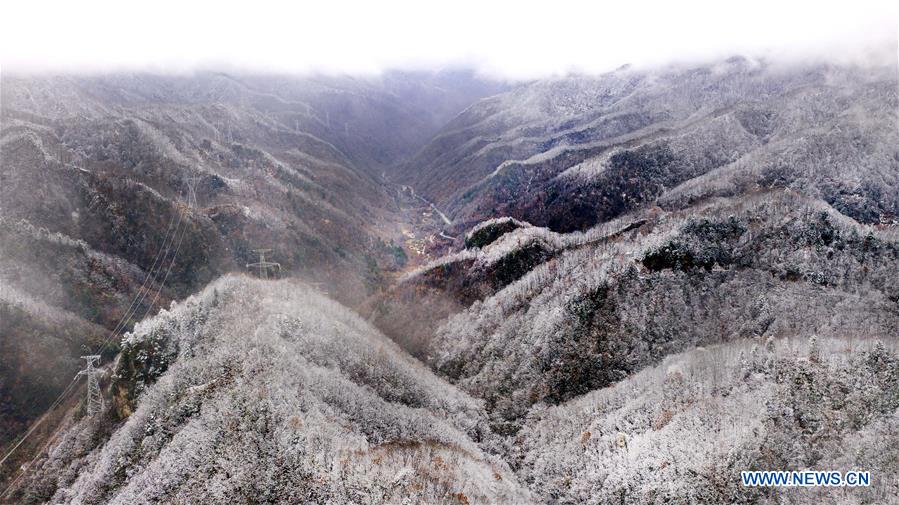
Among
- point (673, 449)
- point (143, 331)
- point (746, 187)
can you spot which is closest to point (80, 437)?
point (143, 331)

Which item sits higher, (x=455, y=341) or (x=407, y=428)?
(x=455, y=341)

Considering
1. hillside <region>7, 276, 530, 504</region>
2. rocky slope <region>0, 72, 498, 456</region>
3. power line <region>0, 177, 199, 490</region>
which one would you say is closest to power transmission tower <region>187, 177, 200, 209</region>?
power line <region>0, 177, 199, 490</region>

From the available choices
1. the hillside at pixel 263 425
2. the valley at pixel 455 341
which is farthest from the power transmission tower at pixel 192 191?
the hillside at pixel 263 425

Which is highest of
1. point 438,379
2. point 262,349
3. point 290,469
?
point 262,349

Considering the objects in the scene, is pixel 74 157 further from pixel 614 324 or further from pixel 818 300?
pixel 818 300

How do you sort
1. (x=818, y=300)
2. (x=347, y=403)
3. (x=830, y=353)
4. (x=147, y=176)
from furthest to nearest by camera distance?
1. (x=147, y=176)
2. (x=818, y=300)
3. (x=347, y=403)
4. (x=830, y=353)

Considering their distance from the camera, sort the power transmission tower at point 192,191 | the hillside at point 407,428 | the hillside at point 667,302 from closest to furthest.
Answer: the hillside at point 407,428 → the hillside at point 667,302 → the power transmission tower at point 192,191

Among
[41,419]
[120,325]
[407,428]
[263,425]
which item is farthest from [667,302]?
[120,325]

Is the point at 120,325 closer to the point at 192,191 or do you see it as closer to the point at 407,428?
the point at 192,191

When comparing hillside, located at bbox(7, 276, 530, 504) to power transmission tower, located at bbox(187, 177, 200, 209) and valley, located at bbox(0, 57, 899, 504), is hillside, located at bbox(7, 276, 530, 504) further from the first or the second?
power transmission tower, located at bbox(187, 177, 200, 209)

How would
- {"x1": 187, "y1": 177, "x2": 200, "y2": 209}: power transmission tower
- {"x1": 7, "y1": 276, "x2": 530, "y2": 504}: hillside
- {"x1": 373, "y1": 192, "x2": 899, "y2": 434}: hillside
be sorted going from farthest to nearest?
{"x1": 187, "y1": 177, "x2": 200, "y2": 209}: power transmission tower, {"x1": 373, "y1": 192, "x2": 899, "y2": 434}: hillside, {"x1": 7, "y1": 276, "x2": 530, "y2": 504}: hillside

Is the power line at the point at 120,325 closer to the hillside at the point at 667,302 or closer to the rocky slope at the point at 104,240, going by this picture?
the rocky slope at the point at 104,240
